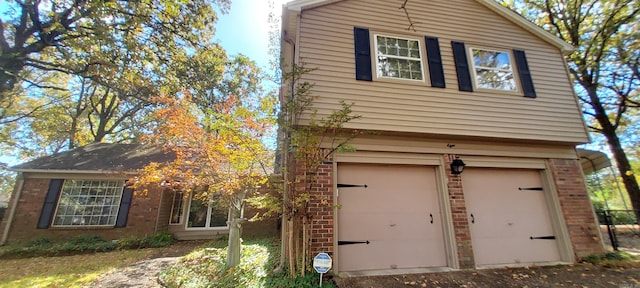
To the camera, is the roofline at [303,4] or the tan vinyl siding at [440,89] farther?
the roofline at [303,4]

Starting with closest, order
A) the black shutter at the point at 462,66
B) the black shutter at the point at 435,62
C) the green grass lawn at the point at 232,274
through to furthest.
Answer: the green grass lawn at the point at 232,274 < the black shutter at the point at 435,62 < the black shutter at the point at 462,66

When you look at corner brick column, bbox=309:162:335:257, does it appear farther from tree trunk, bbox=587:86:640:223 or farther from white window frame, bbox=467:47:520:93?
tree trunk, bbox=587:86:640:223

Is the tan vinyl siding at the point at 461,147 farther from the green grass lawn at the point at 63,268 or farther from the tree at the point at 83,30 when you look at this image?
the tree at the point at 83,30

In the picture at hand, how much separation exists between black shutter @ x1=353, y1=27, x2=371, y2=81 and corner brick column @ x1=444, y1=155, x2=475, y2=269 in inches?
94.1

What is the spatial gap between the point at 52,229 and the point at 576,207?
14.7m

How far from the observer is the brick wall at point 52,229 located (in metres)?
8.01

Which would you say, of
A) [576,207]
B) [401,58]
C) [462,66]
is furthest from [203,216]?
[576,207]

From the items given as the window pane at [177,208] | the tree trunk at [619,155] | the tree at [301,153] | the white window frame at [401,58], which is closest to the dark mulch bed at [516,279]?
the tree at [301,153]

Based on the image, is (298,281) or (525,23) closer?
(298,281)

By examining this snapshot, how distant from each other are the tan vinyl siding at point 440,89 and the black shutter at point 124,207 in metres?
8.16

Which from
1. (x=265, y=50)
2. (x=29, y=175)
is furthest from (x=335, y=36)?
(x=29, y=175)

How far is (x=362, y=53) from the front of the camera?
16.9 ft

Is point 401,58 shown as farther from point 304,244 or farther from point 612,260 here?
point 612,260

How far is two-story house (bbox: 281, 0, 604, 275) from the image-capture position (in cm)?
464
